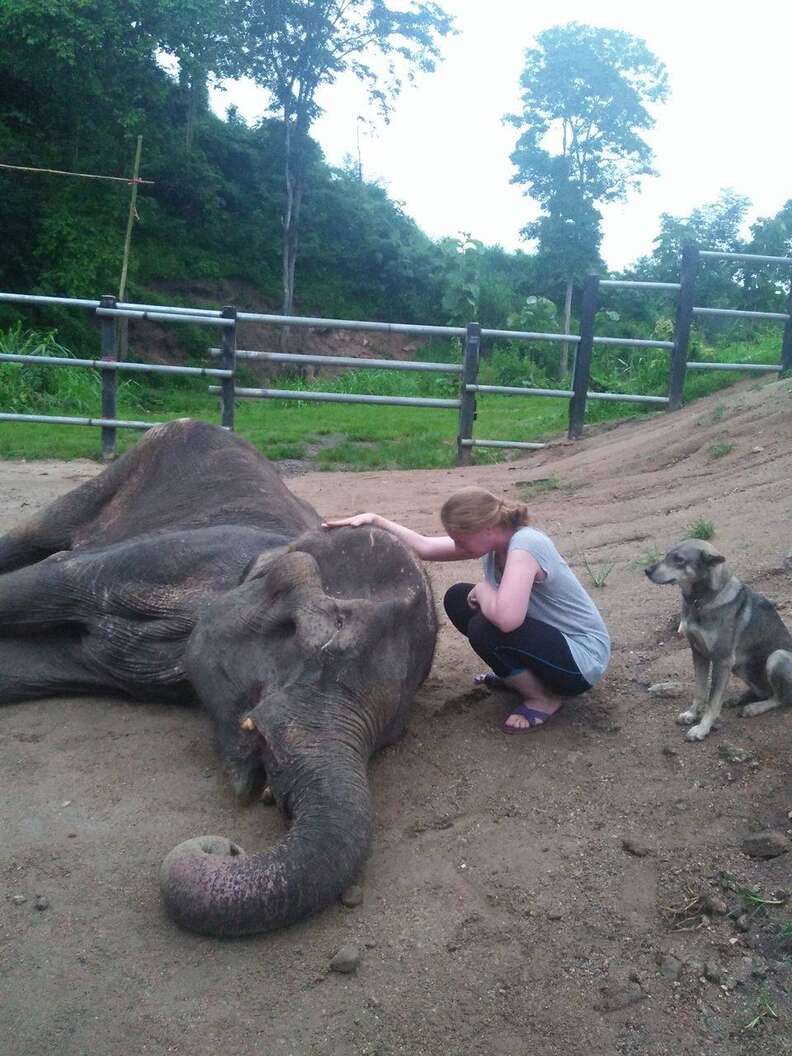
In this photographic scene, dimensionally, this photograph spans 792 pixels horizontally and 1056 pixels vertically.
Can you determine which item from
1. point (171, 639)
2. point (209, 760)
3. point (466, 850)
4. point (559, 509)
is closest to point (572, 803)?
point (466, 850)

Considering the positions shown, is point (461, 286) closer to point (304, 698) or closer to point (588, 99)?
point (588, 99)

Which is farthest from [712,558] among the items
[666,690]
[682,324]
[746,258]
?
[746,258]

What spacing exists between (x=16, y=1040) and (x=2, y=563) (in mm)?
3417

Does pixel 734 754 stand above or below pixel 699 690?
below

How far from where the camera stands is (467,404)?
38.5 ft

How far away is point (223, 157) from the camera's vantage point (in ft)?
99.3

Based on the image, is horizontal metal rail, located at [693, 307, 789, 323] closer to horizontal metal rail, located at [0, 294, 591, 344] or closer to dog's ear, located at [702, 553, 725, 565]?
horizontal metal rail, located at [0, 294, 591, 344]

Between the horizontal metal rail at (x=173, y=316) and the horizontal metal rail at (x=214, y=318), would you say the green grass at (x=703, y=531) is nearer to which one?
the horizontal metal rail at (x=214, y=318)

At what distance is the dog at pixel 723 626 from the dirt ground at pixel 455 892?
12 centimetres

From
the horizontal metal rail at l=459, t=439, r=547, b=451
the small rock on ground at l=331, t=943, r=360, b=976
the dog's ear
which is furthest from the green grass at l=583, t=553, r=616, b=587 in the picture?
the horizontal metal rail at l=459, t=439, r=547, b=451

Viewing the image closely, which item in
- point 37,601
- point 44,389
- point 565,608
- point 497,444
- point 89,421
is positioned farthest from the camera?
point 44,389

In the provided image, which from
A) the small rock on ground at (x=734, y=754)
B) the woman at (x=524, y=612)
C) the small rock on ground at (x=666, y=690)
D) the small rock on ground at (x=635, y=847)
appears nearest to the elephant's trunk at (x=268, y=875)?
the small rock on ground at (x=635, y=847)

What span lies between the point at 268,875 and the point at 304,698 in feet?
2.34

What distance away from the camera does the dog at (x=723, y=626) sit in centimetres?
388
